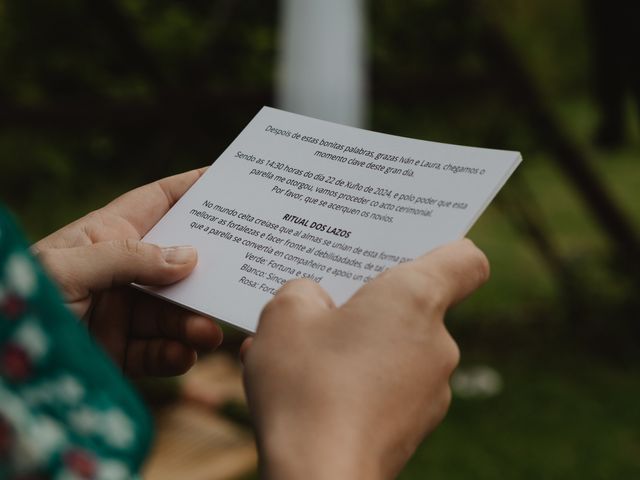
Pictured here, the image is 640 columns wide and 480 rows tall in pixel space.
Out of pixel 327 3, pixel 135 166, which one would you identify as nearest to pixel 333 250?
pixel 327 3

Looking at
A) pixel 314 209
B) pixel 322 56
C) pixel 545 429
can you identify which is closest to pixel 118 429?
pixel 314 209

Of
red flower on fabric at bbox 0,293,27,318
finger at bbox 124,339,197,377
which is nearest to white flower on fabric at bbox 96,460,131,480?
red flower on fabric at bbox 0,293,27,318

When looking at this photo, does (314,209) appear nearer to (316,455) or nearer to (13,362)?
(316,455)

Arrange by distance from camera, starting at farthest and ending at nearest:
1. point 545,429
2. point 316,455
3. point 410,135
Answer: point 410,135
point 545,429
point 316,455

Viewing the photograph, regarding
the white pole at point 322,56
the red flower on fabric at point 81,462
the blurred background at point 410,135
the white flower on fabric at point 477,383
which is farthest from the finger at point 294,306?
the white flower on fabric at point 477,383

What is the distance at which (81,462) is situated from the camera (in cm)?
51

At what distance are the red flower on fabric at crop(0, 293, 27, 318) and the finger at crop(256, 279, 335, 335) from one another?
0.37m

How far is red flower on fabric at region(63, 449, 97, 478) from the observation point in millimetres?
503

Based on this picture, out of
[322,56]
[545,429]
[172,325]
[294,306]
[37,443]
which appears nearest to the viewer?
[37,443]

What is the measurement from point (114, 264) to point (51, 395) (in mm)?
645

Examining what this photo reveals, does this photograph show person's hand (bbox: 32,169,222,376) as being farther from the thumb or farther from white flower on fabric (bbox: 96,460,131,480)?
white flower on fabric (bbox: 96,460,131,480)

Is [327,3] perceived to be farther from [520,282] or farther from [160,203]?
A: [520,282]

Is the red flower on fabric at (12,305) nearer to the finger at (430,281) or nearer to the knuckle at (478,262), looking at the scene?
the finger at (430,281)

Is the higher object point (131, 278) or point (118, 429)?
point (118, 429)
